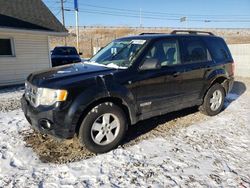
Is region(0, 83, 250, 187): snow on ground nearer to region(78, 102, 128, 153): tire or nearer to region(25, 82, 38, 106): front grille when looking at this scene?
region(78, 102, 128, 153): tire

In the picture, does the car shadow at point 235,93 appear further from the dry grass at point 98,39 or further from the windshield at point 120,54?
the dry grass at point 98,39

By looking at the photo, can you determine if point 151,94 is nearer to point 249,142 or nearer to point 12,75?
point 249,142

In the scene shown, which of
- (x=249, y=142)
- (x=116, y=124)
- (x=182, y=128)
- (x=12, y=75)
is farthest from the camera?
(x=12, y=75)

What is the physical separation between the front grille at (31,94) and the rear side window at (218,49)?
4.04 metres

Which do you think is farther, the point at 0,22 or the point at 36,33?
the point at 36,33

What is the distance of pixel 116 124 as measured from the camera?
4.22 m

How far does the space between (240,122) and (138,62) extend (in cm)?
295

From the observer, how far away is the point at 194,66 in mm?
5371

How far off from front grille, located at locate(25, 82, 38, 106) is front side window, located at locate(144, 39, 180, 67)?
201 cm

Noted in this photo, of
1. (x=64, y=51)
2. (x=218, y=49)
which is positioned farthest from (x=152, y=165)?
(x=64, y=51)

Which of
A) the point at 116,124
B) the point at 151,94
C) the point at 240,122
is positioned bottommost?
the point at 240,122

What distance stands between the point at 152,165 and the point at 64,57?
14.0m

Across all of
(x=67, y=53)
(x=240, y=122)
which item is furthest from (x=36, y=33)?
(x=240, y=122)

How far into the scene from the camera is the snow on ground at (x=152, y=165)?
3312mm
